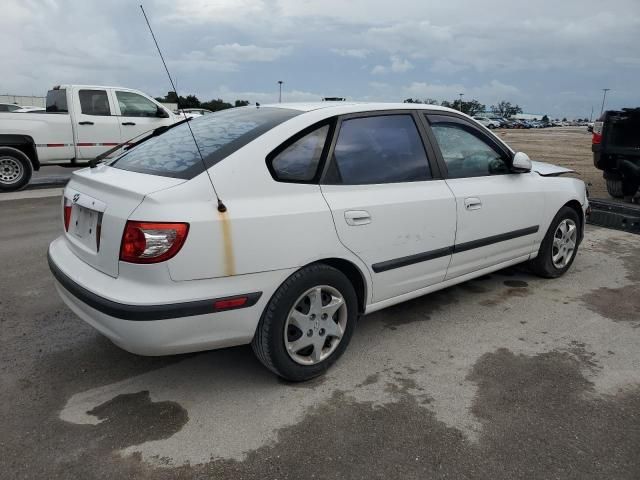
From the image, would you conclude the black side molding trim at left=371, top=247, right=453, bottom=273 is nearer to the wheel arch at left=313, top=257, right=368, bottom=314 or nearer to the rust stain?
the wheel arch at left=313, top=257, right=368, bottom=314

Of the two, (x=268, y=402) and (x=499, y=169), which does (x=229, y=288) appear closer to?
(x=268, y=402)

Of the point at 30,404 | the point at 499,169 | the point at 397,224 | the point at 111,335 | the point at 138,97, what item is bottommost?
the point at 30,404

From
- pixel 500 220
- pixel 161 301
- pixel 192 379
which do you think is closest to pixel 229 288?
pixel 161 301

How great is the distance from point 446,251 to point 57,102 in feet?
31.4

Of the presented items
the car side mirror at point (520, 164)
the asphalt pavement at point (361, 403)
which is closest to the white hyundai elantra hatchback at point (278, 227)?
the car side mirror at point (520, 164)

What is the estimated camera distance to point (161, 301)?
2463 millimetres

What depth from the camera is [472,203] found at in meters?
3.74

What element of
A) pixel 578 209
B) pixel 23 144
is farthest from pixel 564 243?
pixel 23 144

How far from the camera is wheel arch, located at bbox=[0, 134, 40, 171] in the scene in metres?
9.63

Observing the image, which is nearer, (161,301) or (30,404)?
(161,301)

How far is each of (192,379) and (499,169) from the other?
2769mm

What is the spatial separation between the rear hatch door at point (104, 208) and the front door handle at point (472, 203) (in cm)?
203

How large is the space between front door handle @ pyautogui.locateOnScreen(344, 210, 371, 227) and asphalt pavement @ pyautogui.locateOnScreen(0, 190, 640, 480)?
0.90 meters

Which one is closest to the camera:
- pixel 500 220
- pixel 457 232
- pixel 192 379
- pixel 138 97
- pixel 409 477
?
pixel 409 477
